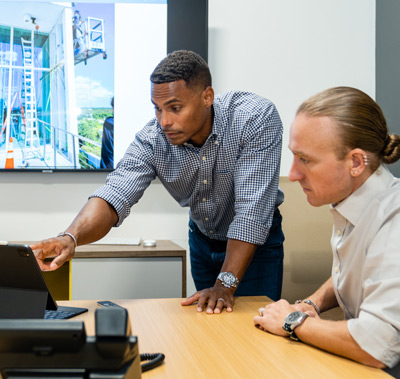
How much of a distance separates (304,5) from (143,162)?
1.72 meters

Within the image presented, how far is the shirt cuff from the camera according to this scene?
100 cm

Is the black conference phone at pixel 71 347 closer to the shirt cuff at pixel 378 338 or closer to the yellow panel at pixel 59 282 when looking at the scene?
the shirt cuff at pixel 378 338

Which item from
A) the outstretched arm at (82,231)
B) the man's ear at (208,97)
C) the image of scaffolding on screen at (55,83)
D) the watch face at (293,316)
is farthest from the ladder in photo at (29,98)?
the watch face at (293,316)

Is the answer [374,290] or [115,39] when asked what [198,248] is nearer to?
[374,290]

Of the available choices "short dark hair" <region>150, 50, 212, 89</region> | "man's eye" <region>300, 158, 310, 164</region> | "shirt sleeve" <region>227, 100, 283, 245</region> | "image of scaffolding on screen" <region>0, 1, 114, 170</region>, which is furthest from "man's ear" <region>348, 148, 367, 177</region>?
"image of scaffolding on screen" <region>0, 1, 114, 170</region>

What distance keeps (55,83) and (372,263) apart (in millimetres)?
2224

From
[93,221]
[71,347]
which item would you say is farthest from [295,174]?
[71,347]

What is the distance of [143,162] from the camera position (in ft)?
6.11

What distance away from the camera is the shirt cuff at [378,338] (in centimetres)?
100

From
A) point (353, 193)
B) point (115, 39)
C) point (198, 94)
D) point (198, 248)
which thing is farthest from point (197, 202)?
point (115, 39)

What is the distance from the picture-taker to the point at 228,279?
156 cm

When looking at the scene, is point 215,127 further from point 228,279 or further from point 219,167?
point 228,279

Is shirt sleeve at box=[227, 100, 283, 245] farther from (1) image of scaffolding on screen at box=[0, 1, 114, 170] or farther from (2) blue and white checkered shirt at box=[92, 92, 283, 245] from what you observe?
(1) image of scaffolding on screen at box=[0, 1, 114, 170]

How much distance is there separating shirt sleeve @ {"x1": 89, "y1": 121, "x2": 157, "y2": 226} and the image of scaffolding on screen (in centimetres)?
102
